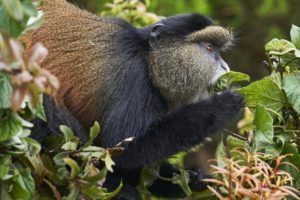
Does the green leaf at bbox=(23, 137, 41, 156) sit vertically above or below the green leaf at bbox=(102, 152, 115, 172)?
above

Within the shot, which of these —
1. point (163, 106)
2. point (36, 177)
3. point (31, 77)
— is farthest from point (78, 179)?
point (163, 106)

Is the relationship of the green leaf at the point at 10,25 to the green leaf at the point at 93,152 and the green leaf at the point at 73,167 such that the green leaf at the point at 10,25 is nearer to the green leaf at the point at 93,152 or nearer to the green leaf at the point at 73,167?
the green leaf at the point at 73,167

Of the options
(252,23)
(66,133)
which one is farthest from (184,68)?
(252,23)

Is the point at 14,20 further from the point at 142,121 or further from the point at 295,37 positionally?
the point at 142,121

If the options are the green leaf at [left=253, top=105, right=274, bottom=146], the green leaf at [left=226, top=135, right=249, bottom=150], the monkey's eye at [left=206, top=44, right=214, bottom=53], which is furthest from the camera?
the monkey's eye at [left=206, top=44, right=214, bottom=53]

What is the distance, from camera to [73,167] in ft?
10.3

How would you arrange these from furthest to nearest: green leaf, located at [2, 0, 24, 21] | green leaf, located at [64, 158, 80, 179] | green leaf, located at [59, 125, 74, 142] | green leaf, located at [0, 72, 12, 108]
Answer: green leaf, located at [59, 125, 74, 142] → green leaf, located at [64, 158, 80, 179] → green leaf, located at [0, 72, 12, 108] → green leaf, located at [2, 0, 24, 21]

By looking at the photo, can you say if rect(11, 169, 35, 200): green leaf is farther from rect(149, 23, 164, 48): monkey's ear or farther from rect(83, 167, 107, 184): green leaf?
rect(149, 23, 164, 48): monkey's ear

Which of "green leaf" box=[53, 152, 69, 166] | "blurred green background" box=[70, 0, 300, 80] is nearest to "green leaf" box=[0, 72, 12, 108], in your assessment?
"green leaf" box=[53, 152, 69, 166]

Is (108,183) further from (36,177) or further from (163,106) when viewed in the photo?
(36,177)

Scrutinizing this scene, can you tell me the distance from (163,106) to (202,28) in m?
0.66

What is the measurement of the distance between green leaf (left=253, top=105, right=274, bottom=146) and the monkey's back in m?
1.24

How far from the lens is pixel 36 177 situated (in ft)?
10.7

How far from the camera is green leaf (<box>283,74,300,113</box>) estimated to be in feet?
12.5
